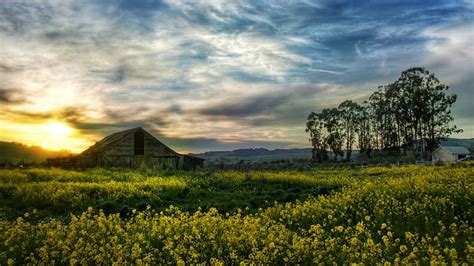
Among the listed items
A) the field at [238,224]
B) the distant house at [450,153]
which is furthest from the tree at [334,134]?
the field at [238,224]

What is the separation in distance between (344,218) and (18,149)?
104603 millimetres

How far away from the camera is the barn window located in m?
52.2

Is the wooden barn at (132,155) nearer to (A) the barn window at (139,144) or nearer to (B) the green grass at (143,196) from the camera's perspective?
(A) the barn window at (139,144)

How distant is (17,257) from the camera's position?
8094 mm

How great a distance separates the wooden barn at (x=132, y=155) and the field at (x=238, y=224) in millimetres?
21094

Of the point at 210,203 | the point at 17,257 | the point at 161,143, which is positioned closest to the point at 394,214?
the point at 210,203

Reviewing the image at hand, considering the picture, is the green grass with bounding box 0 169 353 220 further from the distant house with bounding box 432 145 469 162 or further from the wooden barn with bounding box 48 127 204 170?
the distant house with bounding box 432 145 469 162

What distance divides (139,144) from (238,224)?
44.7 meters

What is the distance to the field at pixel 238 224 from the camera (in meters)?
7.55

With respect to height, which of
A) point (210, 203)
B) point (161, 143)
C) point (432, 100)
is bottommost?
point (210, 203)

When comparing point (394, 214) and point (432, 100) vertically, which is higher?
point (432, 100)

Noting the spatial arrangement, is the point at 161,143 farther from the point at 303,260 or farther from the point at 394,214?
the point at 303,260

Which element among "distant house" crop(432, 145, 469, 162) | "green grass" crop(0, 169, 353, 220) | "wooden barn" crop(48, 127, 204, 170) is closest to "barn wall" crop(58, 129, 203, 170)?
"wooden barn" crop(48, 127, 204, 170)

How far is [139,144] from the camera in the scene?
52.6 metres
